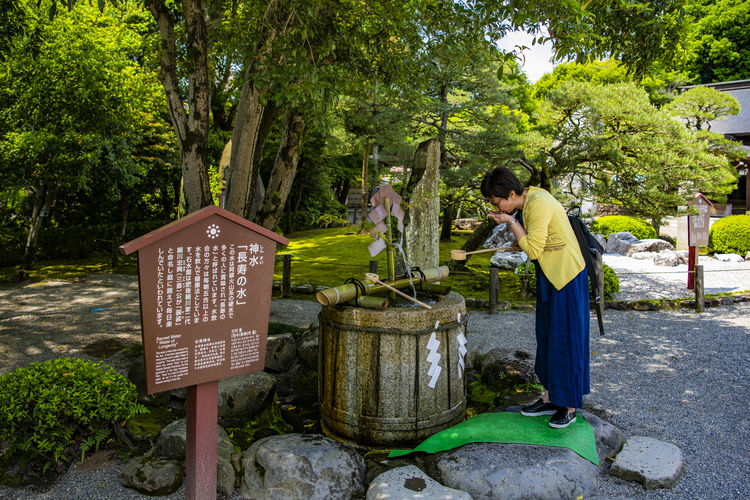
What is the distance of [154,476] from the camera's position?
317 centimetres

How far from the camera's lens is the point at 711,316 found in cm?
809

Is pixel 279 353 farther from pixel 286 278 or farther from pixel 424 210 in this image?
pixel 286 278

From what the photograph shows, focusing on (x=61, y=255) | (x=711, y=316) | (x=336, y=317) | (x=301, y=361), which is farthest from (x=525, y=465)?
(x=61, y=255)

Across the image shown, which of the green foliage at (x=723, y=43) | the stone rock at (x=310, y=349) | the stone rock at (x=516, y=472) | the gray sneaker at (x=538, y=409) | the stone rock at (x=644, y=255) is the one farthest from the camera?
the green foliage at (x=723, y=43)

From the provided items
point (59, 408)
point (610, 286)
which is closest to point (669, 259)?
point (610, 286)

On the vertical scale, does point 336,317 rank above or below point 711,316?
above

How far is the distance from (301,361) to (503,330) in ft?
10.9

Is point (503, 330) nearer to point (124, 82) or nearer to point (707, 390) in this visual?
point (707, 390)

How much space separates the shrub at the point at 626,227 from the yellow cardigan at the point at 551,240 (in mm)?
14347

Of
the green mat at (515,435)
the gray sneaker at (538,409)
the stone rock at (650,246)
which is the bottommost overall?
the green mat at (515,435)

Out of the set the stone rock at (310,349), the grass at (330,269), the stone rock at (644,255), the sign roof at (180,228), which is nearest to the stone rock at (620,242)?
the stone rock at (644,255)

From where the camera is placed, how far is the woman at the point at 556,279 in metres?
3.53

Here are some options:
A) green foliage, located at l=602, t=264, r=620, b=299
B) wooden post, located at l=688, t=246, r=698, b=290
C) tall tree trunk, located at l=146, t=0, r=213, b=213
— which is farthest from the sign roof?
wooden post, located at l=688, t=246, r=698, b=290

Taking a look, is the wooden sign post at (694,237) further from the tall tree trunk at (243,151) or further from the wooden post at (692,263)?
the tall tree trunk at (243,151)
